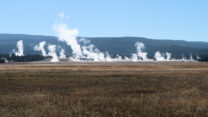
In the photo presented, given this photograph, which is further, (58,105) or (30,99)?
(30,99)

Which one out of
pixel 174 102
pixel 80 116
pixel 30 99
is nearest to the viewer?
pixel 80 116

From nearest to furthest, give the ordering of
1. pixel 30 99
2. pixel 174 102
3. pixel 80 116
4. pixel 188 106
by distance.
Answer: pixel 80 116 → pixel 188 106 → pixel 174 102 → pixel 30 99

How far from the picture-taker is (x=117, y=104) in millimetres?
22766

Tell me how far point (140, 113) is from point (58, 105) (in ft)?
17.7

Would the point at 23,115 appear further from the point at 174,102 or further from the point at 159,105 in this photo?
the point at 174,102

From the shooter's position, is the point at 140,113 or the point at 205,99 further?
the point at 205,99

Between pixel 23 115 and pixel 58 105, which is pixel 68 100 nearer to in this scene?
pixel 58 105

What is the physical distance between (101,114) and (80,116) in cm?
125

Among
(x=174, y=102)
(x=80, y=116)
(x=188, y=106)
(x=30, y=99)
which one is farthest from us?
(x=30, y=99)

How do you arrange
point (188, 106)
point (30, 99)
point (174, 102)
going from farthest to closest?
point (30, 99), point (174, 102), point (188, 106)

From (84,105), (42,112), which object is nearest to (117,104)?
(84,105)

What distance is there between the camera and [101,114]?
19.2m

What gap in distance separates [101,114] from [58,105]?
4.08 meters

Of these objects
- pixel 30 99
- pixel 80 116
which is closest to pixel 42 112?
pixel 80 116
